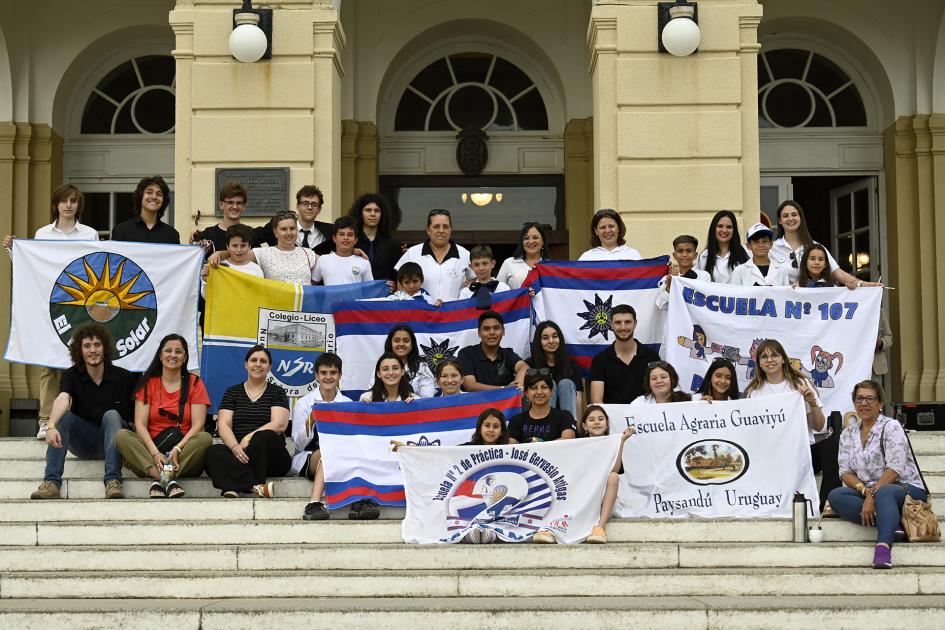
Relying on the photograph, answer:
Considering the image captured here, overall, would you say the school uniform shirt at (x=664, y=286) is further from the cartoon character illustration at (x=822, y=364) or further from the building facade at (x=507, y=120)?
the building facade at (x=507, y=120)

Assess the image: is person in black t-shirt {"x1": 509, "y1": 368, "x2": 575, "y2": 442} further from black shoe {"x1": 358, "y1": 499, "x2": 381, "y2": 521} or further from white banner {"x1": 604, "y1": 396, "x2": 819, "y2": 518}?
black shoe {"x1": 358, "y1": 499, "x2": 381, "y2": 521}

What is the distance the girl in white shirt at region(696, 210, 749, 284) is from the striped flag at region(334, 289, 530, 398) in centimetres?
171

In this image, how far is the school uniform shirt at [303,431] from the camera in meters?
9.91

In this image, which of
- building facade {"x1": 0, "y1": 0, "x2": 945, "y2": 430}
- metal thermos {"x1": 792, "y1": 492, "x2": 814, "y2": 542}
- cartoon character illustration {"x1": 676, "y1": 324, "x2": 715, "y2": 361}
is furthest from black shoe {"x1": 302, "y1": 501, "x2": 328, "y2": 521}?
building facade {"x1": 0, "y1": 0, "x2": 945, "y2": 430}

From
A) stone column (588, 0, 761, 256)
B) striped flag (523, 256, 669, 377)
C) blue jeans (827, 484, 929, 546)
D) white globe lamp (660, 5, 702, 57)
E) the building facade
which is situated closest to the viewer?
blue jeans (827, 484, 929, 546)

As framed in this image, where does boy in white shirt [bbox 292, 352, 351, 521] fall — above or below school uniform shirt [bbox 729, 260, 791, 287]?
below

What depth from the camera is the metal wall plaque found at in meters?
12.7

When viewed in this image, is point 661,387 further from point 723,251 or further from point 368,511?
point 368,511

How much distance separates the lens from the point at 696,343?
1096 centimetres

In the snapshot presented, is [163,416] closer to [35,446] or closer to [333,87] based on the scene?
[35,446]

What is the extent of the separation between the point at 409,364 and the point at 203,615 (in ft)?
10.3

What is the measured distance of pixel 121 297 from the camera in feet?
36.2

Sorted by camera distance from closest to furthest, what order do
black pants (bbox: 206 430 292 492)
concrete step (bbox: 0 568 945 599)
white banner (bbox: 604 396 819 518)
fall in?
concrete step (bbox: 0 568 945 599)
white banner (bbox: 604 396 819 518)
black pants (bbox: 206 430 292 492)

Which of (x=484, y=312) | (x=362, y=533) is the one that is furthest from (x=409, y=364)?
(x=362, y=533)
